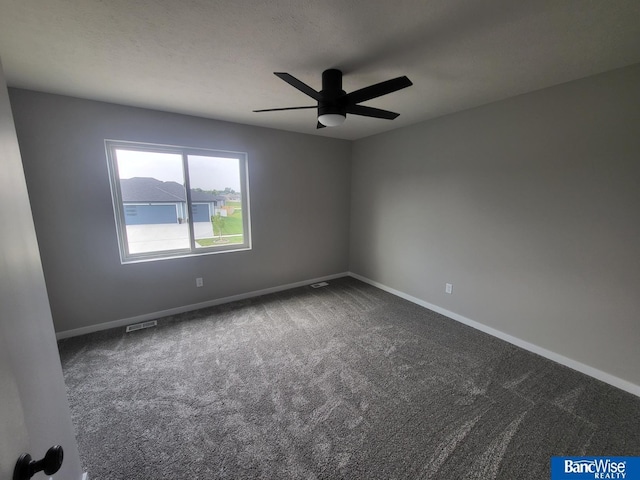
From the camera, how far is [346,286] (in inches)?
Answer: 165

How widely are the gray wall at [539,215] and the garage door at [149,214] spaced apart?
10.0 feet

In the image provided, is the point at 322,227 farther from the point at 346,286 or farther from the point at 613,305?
the point at 613,305

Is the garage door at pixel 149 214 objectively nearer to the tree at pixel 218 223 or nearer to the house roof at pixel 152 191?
the house roof at pixel 152 191

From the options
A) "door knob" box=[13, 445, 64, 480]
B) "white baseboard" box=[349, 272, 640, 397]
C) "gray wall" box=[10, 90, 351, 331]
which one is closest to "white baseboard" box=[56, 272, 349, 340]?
"gray wall" box=[10, 90, 351, 331]

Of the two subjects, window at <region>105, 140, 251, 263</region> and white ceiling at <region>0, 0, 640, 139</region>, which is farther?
window at <region>105, 140, 251, 263</region>

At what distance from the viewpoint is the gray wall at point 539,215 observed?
194 cm

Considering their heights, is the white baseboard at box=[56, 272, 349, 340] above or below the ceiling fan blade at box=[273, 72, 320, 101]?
below

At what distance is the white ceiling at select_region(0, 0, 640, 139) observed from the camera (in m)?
1.34

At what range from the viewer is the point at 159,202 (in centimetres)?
305

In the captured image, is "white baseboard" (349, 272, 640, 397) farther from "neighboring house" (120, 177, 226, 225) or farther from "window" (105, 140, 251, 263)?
"neighboring house" (120, 177, 226, 225)

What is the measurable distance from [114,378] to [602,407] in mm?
3720

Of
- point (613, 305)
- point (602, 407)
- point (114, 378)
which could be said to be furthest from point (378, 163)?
point (114, 378)

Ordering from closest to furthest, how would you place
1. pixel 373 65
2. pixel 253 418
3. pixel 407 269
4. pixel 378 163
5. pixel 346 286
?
pixel 253 418 < pixel 373 65 < pixel 407 269 < pixel 378 163 < pixel 346 286

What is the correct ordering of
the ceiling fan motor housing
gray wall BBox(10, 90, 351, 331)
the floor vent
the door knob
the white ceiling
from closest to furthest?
1. the door knob
2. the white ceiling
3. the ceiling fan motor housing
4. gray wall BBox(10, 90, 351, 331)
5. the floor vent
